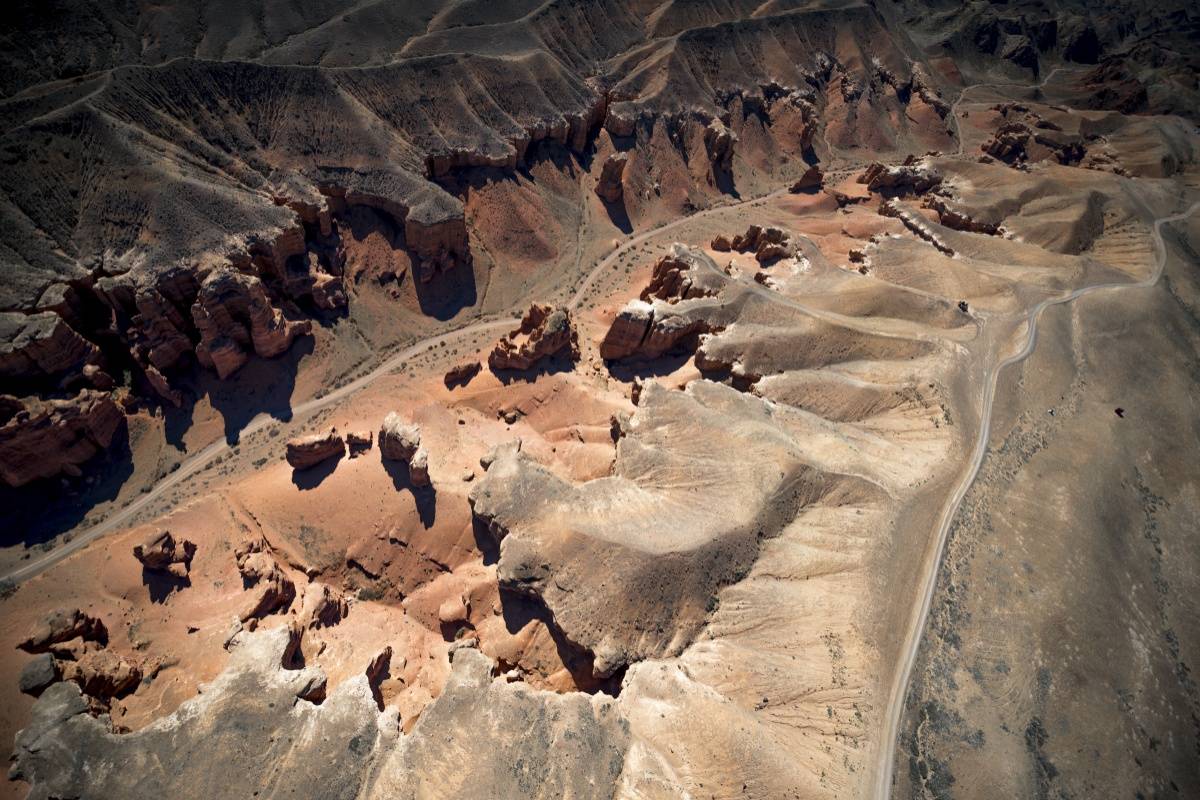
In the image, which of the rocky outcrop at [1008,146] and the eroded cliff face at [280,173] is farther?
the rocky outcrop at [1008,146]

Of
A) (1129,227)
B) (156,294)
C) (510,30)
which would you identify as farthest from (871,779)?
(510,30)

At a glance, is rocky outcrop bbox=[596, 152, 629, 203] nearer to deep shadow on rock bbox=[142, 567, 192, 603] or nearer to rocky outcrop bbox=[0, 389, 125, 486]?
rocky outcrop bbox=[0, 389, 125, 486]

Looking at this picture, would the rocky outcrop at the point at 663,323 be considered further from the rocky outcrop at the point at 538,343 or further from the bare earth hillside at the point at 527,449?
the rocky outcrop at the point at 538,343

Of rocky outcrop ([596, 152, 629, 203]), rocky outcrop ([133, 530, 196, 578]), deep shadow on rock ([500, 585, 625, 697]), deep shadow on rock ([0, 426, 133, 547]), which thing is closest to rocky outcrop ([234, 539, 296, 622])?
rocky outcrop ([133, 530, 196, 578])

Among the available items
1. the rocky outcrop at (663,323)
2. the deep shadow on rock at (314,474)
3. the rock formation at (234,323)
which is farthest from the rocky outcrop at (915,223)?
the rock formation at (234,323)

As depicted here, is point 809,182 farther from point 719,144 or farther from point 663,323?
point 663,323
